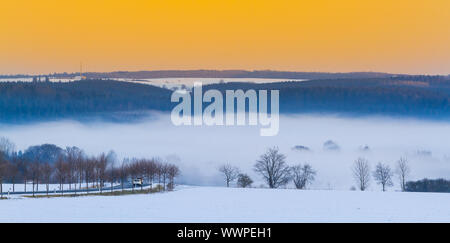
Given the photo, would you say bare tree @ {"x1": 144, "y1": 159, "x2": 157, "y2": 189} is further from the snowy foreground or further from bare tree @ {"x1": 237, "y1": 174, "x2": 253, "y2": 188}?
the snowy foreground

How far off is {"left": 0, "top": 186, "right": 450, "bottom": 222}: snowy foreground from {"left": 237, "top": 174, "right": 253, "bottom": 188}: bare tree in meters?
37.8

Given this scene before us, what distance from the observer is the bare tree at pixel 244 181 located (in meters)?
102

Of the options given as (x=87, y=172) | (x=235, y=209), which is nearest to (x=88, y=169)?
(x=87, y=172)

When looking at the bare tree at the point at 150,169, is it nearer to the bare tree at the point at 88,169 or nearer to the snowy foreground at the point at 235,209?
the bare tree at the point at 88,169

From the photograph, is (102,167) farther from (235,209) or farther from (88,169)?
(235,209)

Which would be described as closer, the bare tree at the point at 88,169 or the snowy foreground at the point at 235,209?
the snowy foreground at the point at 235,209

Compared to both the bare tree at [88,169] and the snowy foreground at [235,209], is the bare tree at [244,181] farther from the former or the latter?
the snowy foreground at [235,209]

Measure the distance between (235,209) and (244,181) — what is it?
54274 millimetres

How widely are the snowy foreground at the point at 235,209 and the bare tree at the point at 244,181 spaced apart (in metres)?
37.8

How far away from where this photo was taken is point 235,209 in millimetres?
48938

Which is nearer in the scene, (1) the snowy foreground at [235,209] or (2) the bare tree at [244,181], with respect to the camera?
(1) the snowy foreground at [235,209]
